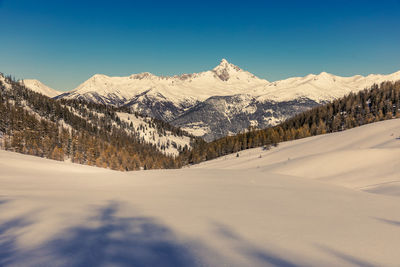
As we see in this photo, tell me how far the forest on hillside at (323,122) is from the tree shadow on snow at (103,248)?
79.8 m

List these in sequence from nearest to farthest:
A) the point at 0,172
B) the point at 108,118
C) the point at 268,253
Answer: the point at 268,253
the point at 0,172
the point at 108,118

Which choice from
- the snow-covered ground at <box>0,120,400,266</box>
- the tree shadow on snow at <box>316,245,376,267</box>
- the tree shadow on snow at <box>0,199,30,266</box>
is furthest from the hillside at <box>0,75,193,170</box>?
the tree shadow on snow at <box>316,245,376,267</box>

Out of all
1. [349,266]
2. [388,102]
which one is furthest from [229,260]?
[388,102]

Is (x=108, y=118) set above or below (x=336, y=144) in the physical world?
above

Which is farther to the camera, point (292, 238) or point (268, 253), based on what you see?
point (292, 238)

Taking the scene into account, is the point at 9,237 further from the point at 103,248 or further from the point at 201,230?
the point at 201,230

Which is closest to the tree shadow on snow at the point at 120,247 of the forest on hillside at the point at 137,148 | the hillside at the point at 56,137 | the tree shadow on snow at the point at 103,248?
the tree shadow on snow at the point at 103,248

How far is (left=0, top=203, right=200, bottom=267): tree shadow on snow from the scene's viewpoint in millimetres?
2578

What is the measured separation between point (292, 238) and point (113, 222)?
3526mm

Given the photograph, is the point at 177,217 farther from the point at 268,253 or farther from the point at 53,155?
the point at 53,155

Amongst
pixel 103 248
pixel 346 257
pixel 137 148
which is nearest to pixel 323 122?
pixel 137 148

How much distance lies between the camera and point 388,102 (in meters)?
112

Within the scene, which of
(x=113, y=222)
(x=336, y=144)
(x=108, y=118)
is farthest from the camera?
(x=108, y=118)

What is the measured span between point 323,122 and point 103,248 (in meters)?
122
